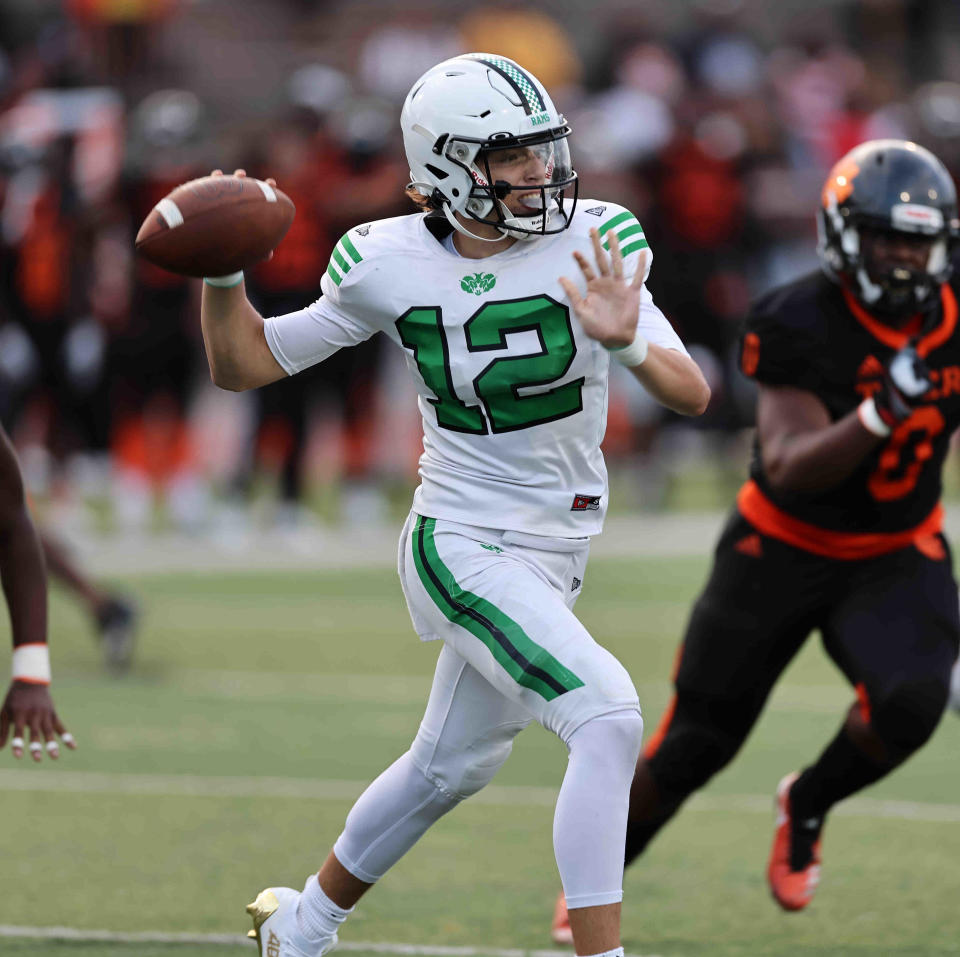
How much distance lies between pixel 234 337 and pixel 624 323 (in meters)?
0.83

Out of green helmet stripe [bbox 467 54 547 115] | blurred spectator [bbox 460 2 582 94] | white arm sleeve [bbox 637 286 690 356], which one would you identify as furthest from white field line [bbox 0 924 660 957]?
blurred spectator [bbox 460 2 582 94]

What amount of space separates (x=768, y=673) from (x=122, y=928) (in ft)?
5.39

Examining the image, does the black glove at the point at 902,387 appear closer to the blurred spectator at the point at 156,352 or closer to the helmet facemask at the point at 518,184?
the helmet facemask at the point at 518,184

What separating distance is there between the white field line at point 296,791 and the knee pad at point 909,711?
1.39 m

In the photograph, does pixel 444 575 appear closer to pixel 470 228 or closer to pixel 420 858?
pixel 470 228

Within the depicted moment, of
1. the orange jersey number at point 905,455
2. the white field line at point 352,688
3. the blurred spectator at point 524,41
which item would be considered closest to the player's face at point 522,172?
the orange jersey number at point 905,455

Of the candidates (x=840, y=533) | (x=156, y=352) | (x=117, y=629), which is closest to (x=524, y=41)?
(x=156, y=352)

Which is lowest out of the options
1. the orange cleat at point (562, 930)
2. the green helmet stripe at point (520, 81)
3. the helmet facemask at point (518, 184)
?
the orange cleat at point (562, 930)

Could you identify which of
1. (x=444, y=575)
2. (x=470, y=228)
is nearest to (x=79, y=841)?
(x=444, y=575)

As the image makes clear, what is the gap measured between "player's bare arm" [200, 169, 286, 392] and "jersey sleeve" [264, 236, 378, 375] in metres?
0.03

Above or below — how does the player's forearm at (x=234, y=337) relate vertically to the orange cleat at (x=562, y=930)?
above

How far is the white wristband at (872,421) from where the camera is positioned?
4234 mm

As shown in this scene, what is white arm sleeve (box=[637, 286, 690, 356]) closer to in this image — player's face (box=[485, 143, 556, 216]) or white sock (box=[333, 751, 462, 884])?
player's face (box=[485, 143, 556, 216])

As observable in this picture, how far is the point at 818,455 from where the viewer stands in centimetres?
436
